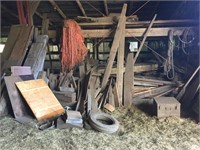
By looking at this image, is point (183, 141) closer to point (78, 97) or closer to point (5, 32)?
point (78, 97)

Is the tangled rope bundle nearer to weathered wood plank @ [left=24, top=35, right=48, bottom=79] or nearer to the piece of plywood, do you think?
weathered wood plank @ [left=24, top=35, right=48, bottom=79]

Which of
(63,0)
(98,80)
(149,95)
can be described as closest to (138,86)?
(149,95)

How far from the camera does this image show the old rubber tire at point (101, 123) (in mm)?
3193

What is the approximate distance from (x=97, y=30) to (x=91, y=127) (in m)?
2.09

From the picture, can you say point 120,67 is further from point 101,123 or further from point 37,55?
point 37,55

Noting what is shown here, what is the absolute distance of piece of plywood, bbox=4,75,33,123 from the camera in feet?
11.1

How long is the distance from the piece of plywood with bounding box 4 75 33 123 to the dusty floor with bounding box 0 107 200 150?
134 mm

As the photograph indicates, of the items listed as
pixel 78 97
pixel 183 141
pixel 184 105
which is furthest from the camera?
pixel 184 105

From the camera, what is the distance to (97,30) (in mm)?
4527

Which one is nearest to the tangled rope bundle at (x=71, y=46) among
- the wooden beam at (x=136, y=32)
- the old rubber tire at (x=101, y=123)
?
the wooden beam at (x=136, y=32)

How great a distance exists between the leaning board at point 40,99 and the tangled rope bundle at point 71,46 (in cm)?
83

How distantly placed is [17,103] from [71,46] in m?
1.52

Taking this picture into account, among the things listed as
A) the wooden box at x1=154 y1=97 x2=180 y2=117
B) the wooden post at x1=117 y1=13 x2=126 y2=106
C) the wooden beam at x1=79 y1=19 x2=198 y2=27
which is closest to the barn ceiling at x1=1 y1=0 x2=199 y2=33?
the wooden beam at x1=79 y1=19 x2=198 y2=27

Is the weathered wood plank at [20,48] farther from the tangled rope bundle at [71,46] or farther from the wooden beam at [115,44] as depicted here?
the wooden beam at [115,44]
